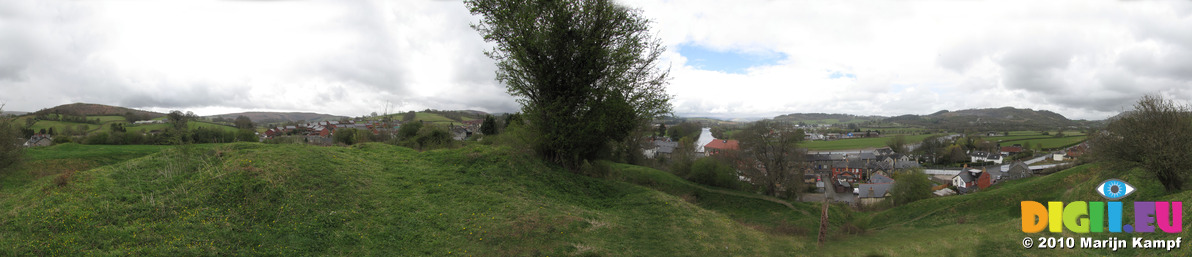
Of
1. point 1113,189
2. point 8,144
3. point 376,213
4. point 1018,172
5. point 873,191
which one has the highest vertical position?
point 8,144

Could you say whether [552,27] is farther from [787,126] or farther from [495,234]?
[787,126]

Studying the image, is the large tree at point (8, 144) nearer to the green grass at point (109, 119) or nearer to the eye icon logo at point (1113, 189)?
the eye icon logo at point (1113, 189)

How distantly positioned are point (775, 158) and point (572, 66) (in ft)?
57.6

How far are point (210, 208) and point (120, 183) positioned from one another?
3.19m

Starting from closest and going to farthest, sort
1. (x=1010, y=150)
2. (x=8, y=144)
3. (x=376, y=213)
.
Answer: (x=376, y=213)
(x=8, y=144)
(x=1010, y=150)

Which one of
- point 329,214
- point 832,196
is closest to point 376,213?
point 329,214

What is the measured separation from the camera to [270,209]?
8219 mm

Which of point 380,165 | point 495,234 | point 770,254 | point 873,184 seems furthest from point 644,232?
point 873,184

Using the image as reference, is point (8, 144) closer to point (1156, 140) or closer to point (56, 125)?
point (1156, 140)

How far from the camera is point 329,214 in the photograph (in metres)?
8.44

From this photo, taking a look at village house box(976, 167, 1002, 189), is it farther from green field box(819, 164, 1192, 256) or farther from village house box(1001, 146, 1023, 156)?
village house box(1001, 146, 1023, 156)

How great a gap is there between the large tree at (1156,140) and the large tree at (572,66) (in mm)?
15920

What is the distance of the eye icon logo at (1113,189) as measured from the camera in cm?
1348

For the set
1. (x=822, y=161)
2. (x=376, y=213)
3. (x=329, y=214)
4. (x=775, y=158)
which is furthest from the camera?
(x=822, y=161)
